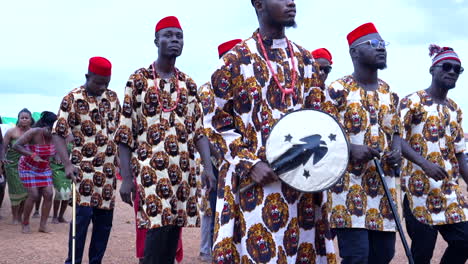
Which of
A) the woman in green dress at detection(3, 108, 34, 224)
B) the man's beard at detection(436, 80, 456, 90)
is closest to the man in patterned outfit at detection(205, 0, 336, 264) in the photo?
the man's beard at detection(436, 80, 456, 90)

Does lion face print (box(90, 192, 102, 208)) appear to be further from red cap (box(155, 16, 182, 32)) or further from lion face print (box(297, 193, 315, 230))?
lion face print (box(297, 193, 315, 230))

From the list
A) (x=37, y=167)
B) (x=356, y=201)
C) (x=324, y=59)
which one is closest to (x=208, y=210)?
(x=324, y=59)

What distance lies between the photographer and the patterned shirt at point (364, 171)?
198 inches

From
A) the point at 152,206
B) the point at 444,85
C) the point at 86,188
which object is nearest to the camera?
the point at 152,206

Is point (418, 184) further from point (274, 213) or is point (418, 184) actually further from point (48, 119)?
point (48, 119)

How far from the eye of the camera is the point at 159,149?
4926 millimetres

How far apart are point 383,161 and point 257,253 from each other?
206 cm

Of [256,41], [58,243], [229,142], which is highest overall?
[256,41]

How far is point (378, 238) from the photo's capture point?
5.17 metres

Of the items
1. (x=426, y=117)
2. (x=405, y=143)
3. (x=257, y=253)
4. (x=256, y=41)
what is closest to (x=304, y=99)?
(x=256, y=41)

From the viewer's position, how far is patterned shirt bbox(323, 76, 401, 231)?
5.02 meters

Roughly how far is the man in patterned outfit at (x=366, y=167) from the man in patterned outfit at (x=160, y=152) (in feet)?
3.91

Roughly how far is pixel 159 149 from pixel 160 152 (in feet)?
0.08

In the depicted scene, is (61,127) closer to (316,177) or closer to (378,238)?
(378,238)
